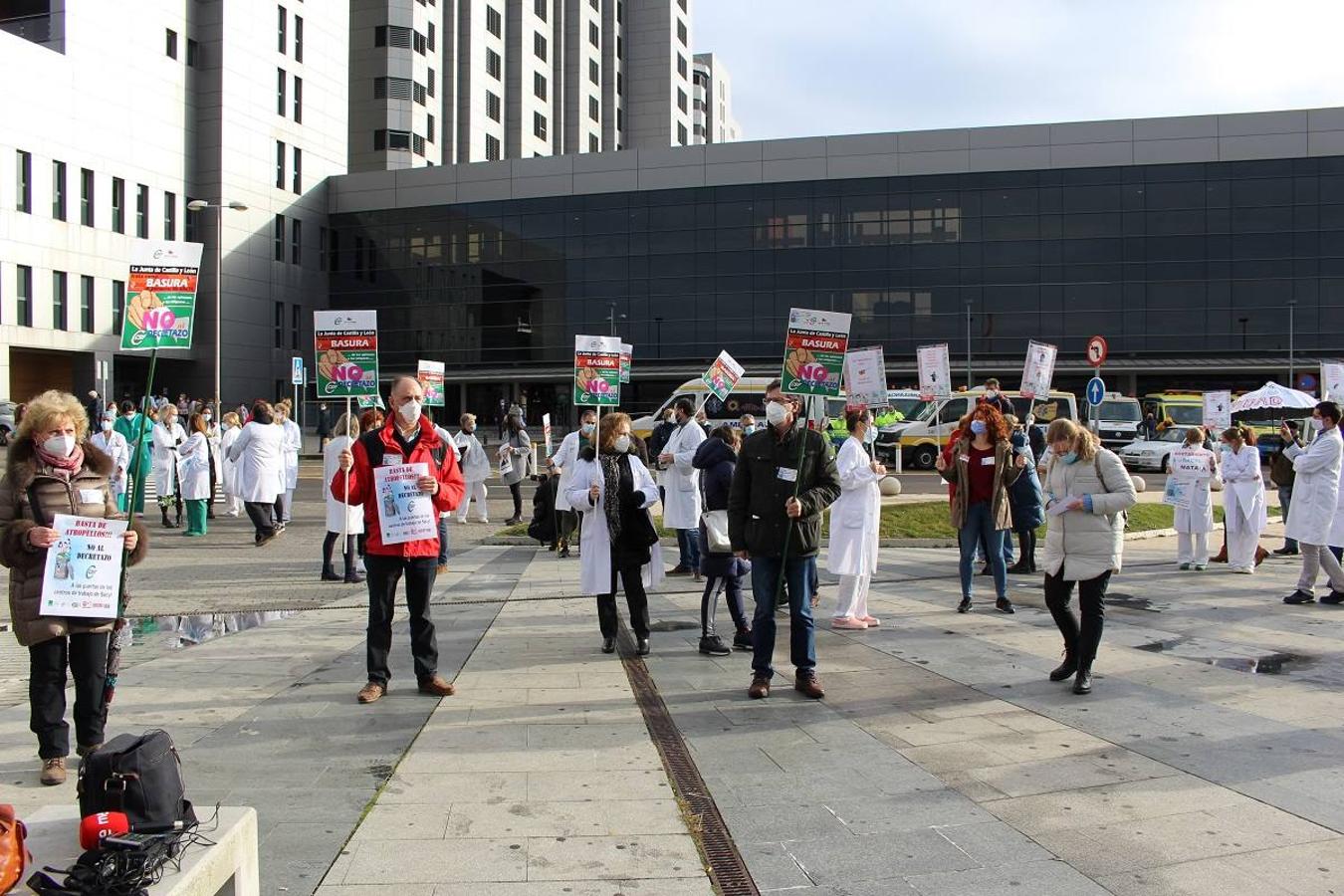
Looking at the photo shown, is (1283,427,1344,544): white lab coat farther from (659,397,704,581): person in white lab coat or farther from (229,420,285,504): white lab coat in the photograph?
(229,420,285,504): white lab coat

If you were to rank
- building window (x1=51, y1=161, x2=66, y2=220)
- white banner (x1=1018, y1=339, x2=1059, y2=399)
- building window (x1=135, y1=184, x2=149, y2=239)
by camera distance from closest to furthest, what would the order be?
white banner (x1=1018, y1=339, x2=1059, y2=399)
building window (x1=51, y1=161, x2=66, y2=220)
building window (x1=135, y1=184, x2=149, y2=239)

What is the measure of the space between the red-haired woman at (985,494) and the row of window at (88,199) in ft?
150

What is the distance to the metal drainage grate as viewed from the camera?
13.0 feet

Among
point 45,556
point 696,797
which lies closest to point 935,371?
point 696,797

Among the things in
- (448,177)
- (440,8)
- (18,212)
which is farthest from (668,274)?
(18,212)

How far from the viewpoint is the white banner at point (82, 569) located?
515 centimetres

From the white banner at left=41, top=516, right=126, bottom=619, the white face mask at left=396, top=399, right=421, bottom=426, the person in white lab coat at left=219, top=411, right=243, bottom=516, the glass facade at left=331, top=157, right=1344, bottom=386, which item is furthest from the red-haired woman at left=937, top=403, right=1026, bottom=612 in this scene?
the glass facade at left=331, top=157, right=1344, bottom=386

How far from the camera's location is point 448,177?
58281 mm

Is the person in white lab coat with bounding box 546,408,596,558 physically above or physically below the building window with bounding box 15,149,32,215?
below

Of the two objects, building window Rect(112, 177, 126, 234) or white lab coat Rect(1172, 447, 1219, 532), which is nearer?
white lab coat Rect(1172, 447, 1219, 532)

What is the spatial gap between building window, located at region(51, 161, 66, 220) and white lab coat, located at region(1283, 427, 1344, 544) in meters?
48.6

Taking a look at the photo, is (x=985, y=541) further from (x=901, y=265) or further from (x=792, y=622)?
(x=901, y=265)

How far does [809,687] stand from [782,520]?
3.55ft

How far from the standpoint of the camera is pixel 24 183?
43719mm
